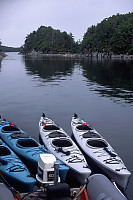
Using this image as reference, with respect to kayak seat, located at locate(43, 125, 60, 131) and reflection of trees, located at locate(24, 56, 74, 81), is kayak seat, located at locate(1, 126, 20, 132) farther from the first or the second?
reflection of trees, located at locate(24, 56, 74, 81)

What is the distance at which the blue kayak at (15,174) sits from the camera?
1246cm

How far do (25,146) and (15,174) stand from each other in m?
4.14

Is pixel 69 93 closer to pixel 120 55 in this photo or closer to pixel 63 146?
pixel 63 146

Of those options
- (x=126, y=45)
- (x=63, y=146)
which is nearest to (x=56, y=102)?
(x=63, y=146)

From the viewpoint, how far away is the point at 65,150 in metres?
15.6

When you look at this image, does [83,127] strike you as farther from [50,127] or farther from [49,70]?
[49,70]

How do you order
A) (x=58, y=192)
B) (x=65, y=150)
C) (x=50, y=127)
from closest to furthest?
(x=58, y=192) < (x=65, y=150) < (x=50, y=127)

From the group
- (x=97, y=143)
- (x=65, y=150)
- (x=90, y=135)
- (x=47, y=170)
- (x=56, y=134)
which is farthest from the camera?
(x=90, y=135)

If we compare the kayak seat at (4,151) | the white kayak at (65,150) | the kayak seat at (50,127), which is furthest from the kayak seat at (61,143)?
the kayak seat at (4,151)

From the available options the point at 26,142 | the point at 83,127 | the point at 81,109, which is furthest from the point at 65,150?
the point at 81,109

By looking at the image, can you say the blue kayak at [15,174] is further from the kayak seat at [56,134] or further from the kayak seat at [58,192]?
the kayak seat at [56,134]

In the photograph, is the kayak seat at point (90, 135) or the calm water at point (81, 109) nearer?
the kayak seat at point (90, 135)

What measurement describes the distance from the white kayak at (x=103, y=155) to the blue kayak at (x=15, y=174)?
4503 millimetres

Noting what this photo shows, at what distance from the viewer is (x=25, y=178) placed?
41.3 feet
